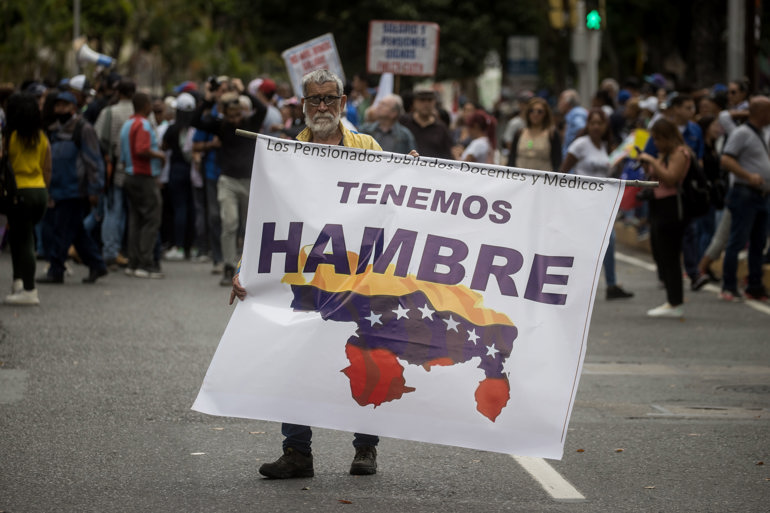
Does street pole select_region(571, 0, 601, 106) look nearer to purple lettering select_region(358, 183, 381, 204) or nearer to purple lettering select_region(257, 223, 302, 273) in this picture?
purple lettering select_region(358, 183, 381, 204)

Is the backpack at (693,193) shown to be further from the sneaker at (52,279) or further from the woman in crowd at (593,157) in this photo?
the sneaker at (52,279)

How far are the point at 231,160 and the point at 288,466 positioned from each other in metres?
8.05

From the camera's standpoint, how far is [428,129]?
47.6ft

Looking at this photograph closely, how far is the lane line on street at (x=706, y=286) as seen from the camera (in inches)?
518

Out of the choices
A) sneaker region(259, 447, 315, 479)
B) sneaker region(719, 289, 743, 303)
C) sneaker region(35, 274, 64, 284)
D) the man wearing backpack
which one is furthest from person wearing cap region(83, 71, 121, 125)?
sneaker region(259, 447, 315, 479)

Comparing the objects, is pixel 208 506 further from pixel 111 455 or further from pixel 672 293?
pixel 672 293

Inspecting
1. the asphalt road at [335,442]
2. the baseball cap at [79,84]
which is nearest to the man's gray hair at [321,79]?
the asphalt road at [335,442]

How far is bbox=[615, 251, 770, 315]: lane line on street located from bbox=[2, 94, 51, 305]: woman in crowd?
6720 mm

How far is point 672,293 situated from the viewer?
12453 mm

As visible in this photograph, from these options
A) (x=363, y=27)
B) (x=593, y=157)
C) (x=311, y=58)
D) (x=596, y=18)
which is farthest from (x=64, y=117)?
(x=363, y=27)

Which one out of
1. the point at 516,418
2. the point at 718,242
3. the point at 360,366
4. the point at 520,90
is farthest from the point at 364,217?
the point at 520,90

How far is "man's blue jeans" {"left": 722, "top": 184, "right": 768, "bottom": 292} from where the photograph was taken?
13.3 meters

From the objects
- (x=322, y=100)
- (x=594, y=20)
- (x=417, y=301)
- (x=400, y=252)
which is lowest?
(x=417, y=301)

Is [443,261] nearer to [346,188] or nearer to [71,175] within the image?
[346,188]
